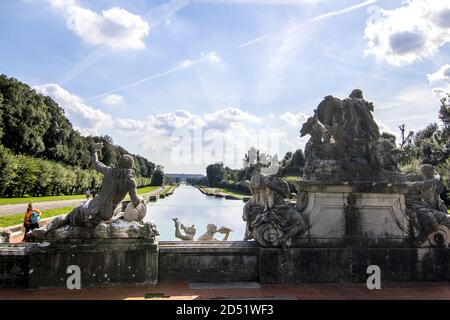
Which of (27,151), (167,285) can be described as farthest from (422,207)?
(27,151)

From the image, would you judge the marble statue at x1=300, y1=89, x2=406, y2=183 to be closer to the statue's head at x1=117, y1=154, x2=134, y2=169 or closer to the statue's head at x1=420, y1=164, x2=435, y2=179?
the statue's head at x1=420, y1=164, x2=435, y2=179

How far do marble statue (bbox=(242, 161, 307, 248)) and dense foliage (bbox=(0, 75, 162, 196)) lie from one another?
30.1m

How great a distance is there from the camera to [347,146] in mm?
8555

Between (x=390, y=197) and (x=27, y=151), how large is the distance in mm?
45547

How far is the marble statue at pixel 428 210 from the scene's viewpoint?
26.3ft

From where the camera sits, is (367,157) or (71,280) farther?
(367,157)

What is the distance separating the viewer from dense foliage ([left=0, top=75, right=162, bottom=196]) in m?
39.9

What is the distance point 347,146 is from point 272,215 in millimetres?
2141

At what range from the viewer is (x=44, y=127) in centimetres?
5009

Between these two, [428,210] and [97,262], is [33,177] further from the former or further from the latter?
[428,210]

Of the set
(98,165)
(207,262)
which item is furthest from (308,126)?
(98,165)

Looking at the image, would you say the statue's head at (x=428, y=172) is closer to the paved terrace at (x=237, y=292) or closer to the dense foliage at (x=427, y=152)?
the paved terrace at (x=237, y=292)

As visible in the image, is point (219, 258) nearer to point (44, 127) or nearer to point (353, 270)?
point (353, 270)
